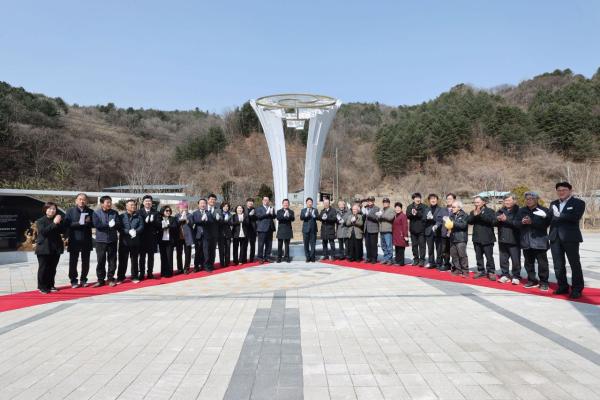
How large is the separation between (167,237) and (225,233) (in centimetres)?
164

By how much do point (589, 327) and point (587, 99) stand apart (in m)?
55.6

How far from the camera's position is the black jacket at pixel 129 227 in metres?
7.88

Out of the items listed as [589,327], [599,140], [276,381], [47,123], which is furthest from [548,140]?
[47,123]

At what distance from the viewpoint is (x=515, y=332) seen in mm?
4516

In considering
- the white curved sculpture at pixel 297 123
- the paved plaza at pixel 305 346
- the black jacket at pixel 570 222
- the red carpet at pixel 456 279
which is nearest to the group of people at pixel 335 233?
the black jacket at pixel 570 222

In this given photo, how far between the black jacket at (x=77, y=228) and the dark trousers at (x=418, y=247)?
657 centimetres

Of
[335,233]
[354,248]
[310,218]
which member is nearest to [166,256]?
[310,218]

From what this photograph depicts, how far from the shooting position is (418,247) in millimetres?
9812

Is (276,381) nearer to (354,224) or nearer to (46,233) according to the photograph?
(46,233)

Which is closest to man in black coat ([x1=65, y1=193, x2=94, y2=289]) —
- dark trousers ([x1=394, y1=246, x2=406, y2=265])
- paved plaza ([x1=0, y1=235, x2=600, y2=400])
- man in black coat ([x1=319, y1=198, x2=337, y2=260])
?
paved plaza ([x1=0, y1=235, x2=600, y2=400])

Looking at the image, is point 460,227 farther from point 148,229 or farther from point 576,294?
point 148,229

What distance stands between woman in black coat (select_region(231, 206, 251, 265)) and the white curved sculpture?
3103 mm

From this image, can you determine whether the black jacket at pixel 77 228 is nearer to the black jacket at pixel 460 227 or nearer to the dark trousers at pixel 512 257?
the black jacket at pixel 460 227

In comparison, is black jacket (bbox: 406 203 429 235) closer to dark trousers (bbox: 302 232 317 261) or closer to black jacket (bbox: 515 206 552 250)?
black jacket (bbox: 515 206 552 250)
